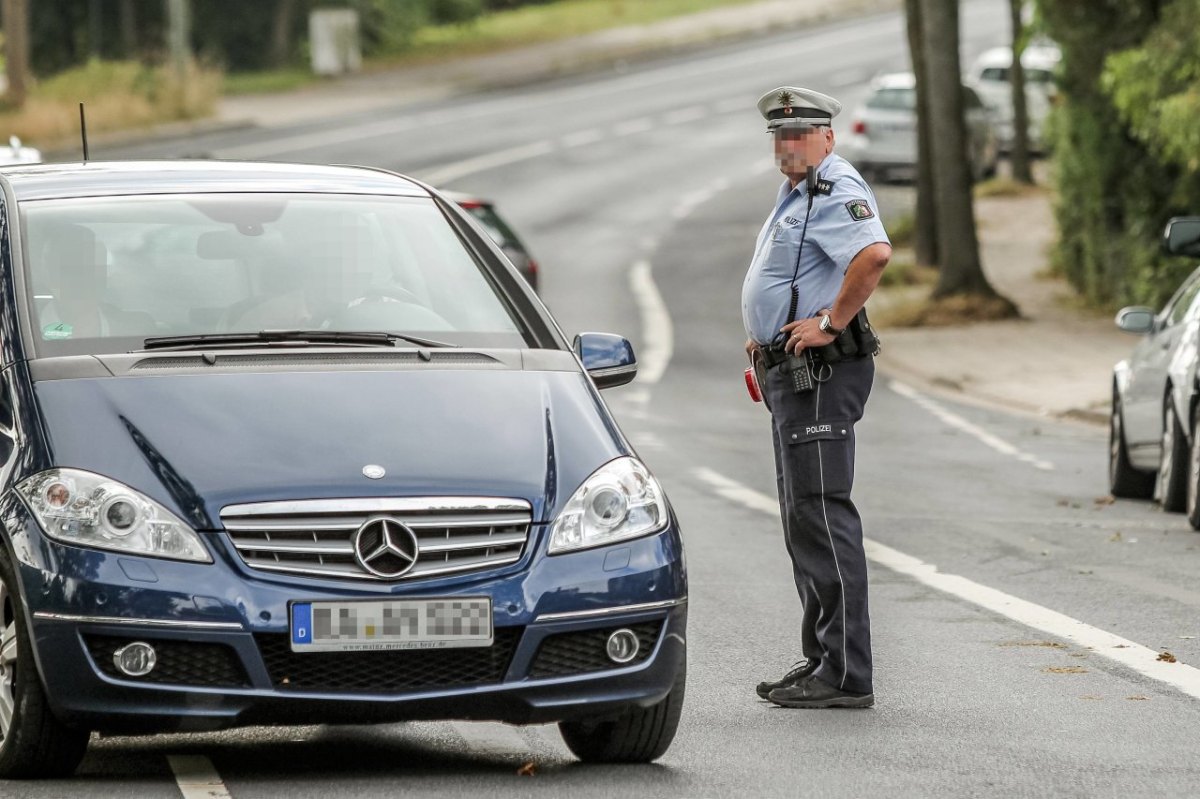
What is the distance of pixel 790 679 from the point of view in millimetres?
7559

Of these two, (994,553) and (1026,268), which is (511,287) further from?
(1026,268)

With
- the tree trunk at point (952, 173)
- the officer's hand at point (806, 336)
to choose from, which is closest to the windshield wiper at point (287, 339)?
the officer's hand at point (806, 336)

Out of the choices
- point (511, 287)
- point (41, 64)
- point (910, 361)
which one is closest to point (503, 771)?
point (511, 287)

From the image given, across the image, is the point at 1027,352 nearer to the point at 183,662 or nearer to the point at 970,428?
the point at 970,428

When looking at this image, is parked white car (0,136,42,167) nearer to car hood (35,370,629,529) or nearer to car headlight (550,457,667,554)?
car hood (35,370,629,529)

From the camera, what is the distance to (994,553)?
11.5m

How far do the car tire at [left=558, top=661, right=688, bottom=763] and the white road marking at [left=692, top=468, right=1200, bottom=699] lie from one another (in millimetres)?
1946

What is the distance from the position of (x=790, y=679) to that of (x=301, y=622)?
2104mm

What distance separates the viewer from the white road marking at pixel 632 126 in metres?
47.1

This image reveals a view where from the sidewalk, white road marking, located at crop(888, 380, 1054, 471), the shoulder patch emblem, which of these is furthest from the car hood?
the sidewalk

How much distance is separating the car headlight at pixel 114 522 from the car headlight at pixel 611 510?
90 centimetres

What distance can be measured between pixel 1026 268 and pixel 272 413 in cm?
2651

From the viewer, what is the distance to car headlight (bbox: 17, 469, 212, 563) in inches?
235

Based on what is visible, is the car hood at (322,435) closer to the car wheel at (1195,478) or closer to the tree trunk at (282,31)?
the car wheel at (1195,478)
